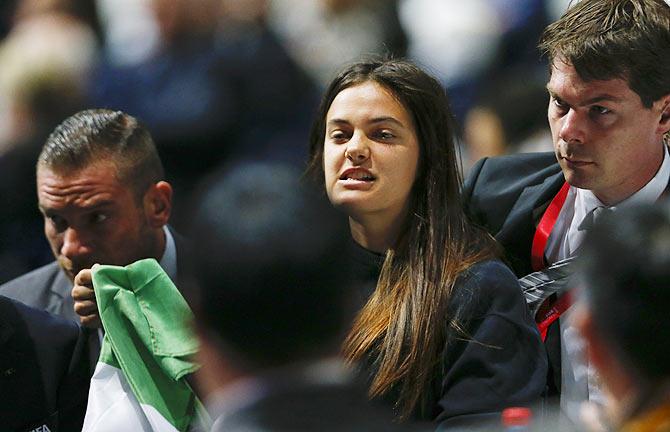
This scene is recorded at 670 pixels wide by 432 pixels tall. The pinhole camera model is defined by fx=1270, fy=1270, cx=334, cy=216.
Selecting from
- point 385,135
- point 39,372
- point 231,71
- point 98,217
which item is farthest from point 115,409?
point 231,71

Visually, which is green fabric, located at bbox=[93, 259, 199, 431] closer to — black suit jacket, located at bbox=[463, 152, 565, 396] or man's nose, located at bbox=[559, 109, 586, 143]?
black suit jacket, located at bbox=[463, 152, 565, 396]

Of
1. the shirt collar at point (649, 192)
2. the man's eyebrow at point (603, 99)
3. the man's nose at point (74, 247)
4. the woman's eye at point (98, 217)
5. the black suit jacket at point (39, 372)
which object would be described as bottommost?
the black suit jacket at point (39, 372)

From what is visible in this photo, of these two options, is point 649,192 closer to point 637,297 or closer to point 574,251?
point 574,251

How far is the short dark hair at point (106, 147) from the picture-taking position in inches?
141

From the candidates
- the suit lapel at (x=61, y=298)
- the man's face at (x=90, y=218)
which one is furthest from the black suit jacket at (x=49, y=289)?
the man's face at (x=90, y=218)

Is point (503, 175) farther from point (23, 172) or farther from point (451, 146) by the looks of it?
point (23, 172)

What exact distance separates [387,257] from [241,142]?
5.16ft

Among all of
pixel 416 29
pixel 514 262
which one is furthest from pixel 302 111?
pixel 514 262

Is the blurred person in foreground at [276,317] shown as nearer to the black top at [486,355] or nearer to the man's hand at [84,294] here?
the black top at [486,355]

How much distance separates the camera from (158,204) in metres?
3.65

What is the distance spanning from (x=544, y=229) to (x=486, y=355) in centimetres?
60

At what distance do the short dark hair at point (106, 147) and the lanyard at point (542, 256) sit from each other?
1171 millimetres

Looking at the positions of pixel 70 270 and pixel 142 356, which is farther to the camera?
pixel 70 270

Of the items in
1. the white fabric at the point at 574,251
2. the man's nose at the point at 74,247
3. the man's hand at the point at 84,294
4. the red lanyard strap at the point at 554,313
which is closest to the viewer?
the white fabric at the point at 574,251
